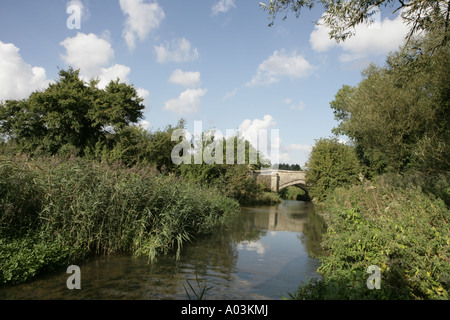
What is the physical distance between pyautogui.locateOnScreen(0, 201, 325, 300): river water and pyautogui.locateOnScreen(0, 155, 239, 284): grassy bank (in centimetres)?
34

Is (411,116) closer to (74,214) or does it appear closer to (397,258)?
(397,258)

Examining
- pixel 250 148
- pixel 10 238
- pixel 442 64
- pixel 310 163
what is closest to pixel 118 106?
pixel 250 148

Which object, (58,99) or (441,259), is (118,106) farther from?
(441,259)

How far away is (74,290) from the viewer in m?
5.33

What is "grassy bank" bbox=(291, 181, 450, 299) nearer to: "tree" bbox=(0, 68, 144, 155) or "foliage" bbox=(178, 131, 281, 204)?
"foliage" bbox=(178, 131, 281, 204)

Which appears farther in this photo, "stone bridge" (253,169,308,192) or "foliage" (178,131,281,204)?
"stone bridge" (253,169,308,192)

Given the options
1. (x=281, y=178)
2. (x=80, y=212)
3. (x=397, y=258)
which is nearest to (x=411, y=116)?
(x=397, y=258)

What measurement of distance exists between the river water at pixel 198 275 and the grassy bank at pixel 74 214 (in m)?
0.34

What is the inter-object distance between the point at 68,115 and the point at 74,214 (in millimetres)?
17999

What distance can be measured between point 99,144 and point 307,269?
1914 cm

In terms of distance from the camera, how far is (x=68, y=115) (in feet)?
73.0

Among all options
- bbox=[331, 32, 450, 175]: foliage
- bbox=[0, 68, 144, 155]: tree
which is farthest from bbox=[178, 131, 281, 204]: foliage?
bbox=[331, 32, 450, 175]: foliage

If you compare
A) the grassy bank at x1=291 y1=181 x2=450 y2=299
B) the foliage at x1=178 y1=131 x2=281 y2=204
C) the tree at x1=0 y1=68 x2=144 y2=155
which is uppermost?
the tree at x1=0 y1=68 x2=144 y2=155

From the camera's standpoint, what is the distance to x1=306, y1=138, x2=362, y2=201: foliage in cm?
2380
